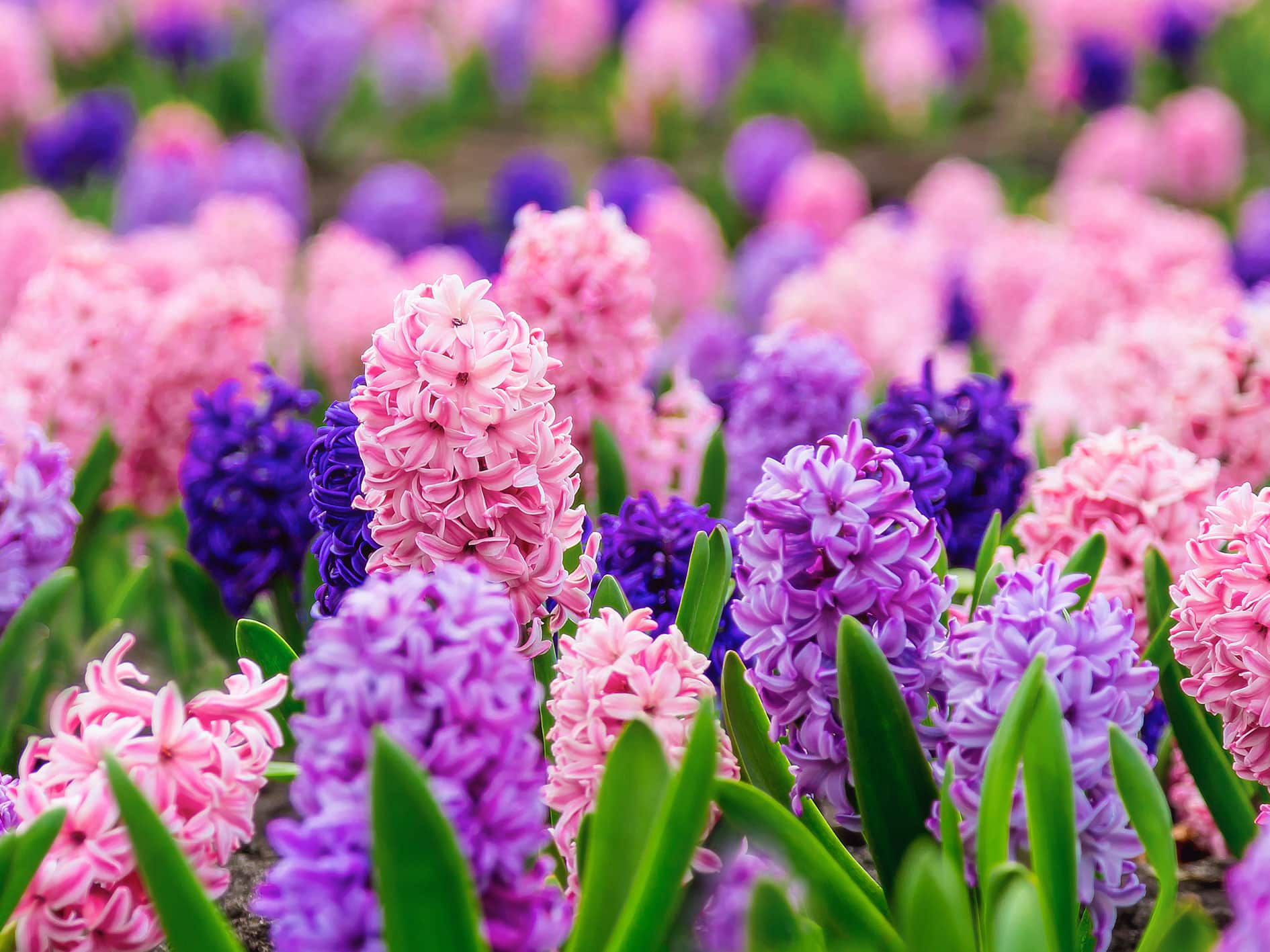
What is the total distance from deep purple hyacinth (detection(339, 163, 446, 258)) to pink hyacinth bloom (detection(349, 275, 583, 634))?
4.92 m

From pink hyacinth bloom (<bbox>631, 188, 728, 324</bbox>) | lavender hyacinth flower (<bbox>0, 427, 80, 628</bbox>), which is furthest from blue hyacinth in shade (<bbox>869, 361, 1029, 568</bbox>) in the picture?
pink hyacinth bloom (<bbox>631, 188, 728, 324</bbox>)

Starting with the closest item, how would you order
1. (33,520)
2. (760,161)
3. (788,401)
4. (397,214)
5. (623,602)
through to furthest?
(623,602) < (33,520) < (788,401) < (397,214) < (760,161)

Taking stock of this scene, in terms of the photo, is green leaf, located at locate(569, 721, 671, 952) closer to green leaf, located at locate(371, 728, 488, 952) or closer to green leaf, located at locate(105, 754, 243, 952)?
green leaf, located at locate(371, 728, 488, 952)

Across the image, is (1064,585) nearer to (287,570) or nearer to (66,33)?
(287,570)

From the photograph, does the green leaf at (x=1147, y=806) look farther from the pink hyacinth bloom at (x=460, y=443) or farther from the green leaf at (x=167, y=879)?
the green leaf at (x=167, y=879)

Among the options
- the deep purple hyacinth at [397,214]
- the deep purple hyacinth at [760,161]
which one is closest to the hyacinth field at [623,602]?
the deep purple hyacinth at [397,214]

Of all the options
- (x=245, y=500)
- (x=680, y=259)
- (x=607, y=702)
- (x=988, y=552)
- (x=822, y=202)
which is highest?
(x=822, y=202)

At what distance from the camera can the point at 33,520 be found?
2.06 metres

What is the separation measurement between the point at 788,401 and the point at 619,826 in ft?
4.12

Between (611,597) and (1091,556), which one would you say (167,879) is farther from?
(1091,556)

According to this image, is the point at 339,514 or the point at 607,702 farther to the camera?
the point at 339,514

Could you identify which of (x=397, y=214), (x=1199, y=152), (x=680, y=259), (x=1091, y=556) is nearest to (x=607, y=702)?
(x=1091, y=556)

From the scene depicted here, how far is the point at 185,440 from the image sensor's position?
2.83 metres

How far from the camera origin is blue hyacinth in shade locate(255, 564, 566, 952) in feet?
3.63
